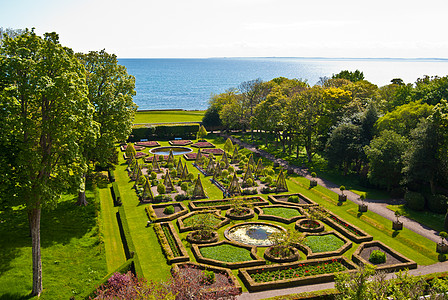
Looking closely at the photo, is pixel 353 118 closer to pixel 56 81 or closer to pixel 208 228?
pixel 208 228

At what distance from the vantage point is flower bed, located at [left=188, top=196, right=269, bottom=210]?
39.4 meters

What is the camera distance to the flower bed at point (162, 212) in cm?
3586

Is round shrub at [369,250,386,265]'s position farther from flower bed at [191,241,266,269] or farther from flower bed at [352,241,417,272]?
flower bed at [191,241,266,269]

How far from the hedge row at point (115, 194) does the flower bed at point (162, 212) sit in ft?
12.0

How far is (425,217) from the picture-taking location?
123 feet

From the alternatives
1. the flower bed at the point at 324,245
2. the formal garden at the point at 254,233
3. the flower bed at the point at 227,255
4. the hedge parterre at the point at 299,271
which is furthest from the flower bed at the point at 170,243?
the flower bed at the point at 324,245

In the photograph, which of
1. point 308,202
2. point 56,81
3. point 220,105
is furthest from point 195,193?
point 220,105

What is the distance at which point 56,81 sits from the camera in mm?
21328

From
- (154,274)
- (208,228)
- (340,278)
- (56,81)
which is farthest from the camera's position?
(208,228)

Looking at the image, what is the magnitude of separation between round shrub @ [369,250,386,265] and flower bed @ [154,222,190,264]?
14763 mm

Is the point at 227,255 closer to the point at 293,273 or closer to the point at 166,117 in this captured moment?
the point at 293,273

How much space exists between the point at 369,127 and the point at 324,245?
90.5ft

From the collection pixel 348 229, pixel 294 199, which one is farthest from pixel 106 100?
pixel 348 229

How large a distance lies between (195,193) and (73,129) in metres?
21.4
